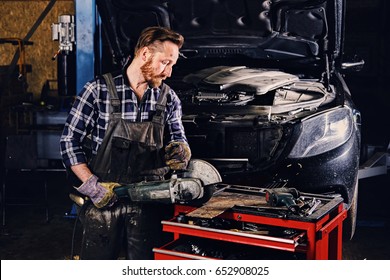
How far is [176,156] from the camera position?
9.62 ft

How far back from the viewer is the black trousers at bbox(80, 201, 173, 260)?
9.34 ft

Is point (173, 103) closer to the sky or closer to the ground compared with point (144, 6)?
closer to the ground

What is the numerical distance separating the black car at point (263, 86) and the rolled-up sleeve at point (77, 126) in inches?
37.9

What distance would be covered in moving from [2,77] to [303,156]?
3.70 metres

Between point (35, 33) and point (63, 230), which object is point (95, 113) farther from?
point (35, 33)

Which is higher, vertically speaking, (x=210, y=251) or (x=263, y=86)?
(x=263, y=86)

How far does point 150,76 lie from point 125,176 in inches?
19.0

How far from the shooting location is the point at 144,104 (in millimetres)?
2879

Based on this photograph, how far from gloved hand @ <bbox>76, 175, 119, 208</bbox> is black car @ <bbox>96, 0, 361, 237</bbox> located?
0.98 meters

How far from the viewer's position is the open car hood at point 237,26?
165 inches

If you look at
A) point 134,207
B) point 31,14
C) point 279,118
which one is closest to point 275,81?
point 279,118

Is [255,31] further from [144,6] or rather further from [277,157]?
[277,157]

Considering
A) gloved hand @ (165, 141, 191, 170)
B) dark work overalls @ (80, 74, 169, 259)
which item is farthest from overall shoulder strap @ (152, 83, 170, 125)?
gloved hand @ (165, 141, 191, 170)

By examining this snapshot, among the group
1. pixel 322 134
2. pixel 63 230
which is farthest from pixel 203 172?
pixel 63 230
